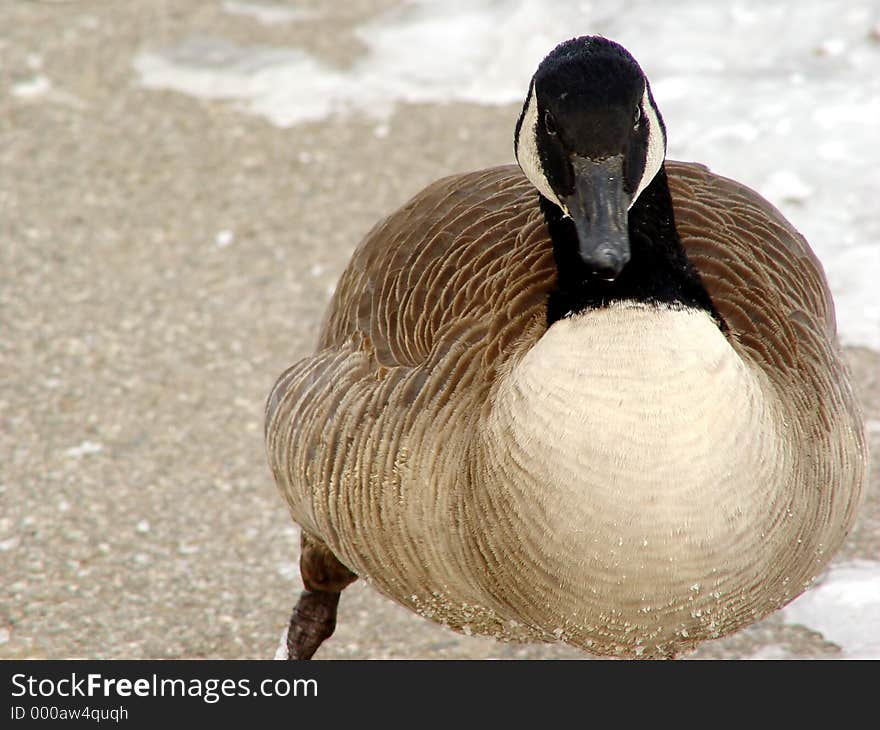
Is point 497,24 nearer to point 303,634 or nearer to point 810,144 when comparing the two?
point 810,144

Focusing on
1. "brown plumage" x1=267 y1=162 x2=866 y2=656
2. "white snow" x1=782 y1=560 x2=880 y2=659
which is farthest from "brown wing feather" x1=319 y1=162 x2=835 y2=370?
"white snow" x1=782 y1=560 x2=880 y2=659

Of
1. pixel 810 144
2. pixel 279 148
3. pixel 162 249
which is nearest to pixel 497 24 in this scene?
pixel 279 148

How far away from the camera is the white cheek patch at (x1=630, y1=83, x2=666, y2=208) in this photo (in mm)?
2756

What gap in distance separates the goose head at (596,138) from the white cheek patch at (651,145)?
0.05 m

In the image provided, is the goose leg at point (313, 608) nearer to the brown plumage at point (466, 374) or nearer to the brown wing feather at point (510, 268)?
the brown plumage at point (466, 374)

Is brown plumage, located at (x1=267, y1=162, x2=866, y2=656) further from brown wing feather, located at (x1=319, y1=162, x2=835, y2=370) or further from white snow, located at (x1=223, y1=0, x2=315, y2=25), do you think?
white snow, located at (x1=223, y1=0, x2=315, y2=25)

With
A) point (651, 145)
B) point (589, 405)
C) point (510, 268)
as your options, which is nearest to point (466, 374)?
point (510, 268)

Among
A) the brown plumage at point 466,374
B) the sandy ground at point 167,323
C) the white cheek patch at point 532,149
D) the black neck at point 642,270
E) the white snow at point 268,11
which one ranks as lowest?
the sandy ground at point 167,323

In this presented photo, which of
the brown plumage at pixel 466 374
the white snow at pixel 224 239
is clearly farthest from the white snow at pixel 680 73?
the brown plumage at pixel 466 374

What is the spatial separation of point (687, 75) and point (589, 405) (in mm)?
5350

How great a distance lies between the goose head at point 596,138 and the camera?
256 centimetres

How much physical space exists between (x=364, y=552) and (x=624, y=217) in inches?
47.7

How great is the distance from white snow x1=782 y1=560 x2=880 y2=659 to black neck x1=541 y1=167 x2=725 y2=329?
1.81 m

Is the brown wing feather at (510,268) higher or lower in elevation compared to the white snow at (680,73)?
higher
